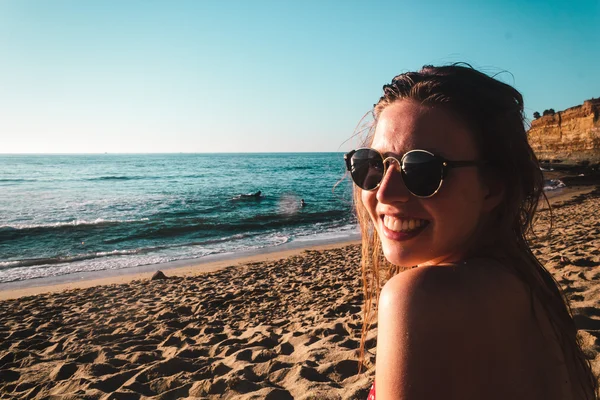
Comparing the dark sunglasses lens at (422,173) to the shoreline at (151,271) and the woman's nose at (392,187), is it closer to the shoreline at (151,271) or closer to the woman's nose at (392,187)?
the woman's nose at (392,187)

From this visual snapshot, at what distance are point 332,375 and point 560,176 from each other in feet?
116

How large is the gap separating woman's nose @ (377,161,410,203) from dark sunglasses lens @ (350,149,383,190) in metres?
0.09

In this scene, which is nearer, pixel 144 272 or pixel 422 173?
pixel 422 173

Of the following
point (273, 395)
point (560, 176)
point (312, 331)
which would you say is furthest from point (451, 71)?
point (560, 176)

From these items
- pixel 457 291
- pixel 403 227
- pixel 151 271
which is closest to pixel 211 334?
pixel 403 227

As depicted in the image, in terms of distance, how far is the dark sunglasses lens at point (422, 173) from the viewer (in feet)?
3.60

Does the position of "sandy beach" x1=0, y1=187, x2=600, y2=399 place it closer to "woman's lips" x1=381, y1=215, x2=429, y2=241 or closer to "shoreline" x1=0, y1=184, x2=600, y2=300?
"shoreline" x1=0, y1=184, x2=600, y2=300

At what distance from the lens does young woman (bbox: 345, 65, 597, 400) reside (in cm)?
83

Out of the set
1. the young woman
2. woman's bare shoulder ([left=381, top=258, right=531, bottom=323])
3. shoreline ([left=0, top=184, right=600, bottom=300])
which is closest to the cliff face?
shoreline ([left=0, top=184, right=600, bottom=300])

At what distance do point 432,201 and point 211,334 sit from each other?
435cm

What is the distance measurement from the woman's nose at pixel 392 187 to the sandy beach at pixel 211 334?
2.08 meters

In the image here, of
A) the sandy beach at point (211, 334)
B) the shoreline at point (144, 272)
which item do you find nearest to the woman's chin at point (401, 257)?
the sandy beach at point (211, 334)

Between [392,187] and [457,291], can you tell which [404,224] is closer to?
[392,187]

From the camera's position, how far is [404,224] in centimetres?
117
